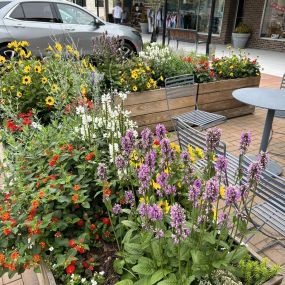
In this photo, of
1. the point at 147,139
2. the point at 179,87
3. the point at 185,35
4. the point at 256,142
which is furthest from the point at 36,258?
the point at 185,35

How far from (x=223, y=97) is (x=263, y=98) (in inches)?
65.3

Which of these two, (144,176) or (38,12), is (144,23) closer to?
(38,12)

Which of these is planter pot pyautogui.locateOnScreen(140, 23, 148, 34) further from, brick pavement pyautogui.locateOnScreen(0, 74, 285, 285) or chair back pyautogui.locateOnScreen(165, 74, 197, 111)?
chair back pyautogui.locateOnScreen(165, 74, 197, 111)

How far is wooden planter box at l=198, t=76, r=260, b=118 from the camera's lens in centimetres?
489

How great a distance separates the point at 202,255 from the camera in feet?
4.73

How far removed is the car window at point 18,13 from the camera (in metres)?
6.66

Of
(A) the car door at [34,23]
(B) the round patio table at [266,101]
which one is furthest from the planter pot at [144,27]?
(B) the round patio table at [266,101]

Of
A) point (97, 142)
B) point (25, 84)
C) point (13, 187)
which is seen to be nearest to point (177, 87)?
point (25, 84)

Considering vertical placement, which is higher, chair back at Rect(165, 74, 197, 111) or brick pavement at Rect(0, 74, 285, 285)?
chair back at Rect(165, 74, 197, 111)

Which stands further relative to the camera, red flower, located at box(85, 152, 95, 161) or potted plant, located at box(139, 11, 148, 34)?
potted plant, located at box(139, 11, 148, 34)

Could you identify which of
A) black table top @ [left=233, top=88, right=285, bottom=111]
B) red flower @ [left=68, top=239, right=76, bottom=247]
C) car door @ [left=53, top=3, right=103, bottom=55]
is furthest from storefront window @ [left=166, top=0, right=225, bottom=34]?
red flower @ [left=68, top=239, right=76, bottom=247]

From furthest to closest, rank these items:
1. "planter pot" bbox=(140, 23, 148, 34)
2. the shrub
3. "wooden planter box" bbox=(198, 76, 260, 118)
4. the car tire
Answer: "planter pot" bbox=(140, 23, 148, 34)
the car tire
"wooden planter box" bbox=(198, 76, 260, 118)
the shrub

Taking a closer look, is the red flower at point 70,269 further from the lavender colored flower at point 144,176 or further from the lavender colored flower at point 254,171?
the lavender colored flower at point 254,171

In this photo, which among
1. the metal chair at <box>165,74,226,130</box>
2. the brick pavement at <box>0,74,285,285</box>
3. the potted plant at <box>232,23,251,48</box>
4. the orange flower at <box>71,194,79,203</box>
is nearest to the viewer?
the orange flower at <box>71,194,79,203</box>
